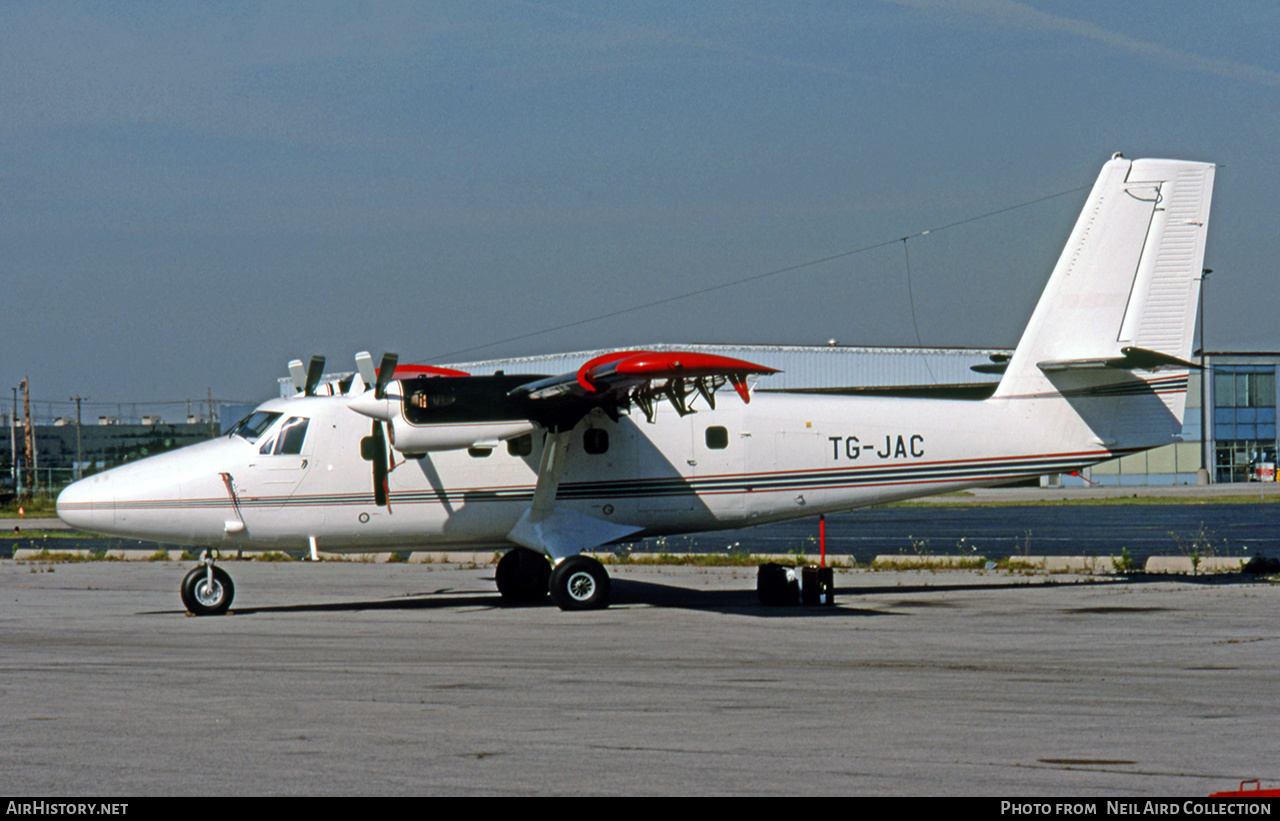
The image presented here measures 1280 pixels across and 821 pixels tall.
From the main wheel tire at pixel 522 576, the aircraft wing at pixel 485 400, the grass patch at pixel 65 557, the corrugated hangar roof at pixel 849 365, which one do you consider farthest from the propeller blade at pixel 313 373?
the corrugated hangar roof at pixel 849 365

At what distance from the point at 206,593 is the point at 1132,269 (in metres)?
14.7

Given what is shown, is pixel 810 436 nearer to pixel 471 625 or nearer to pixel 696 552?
pixel 471 625

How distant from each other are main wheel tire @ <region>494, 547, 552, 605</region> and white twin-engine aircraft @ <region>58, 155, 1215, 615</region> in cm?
3

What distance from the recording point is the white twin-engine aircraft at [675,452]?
17.1 metres

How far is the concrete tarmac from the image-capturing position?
7055mm

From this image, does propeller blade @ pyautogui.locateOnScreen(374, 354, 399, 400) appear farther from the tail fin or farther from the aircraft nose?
the tail fin

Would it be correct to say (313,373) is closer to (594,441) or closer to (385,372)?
(385,372)

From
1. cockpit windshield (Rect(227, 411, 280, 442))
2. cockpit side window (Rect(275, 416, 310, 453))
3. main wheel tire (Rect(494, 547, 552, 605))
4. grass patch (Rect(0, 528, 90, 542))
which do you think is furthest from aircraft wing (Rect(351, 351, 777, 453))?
grass patch (Rect(0, 528, 90, 542))

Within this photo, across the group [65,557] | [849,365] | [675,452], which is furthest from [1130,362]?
[849,365]

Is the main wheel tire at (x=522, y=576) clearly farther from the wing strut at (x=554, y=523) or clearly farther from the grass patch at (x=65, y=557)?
the grass patch at (x=65, y=557)

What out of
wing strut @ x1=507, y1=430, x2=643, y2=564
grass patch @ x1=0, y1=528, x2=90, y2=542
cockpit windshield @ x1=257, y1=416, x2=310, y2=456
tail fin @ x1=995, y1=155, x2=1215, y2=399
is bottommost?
grass patch @ x1=0, y1=528, x2=90, y2=542

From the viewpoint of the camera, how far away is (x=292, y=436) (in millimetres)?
17453
